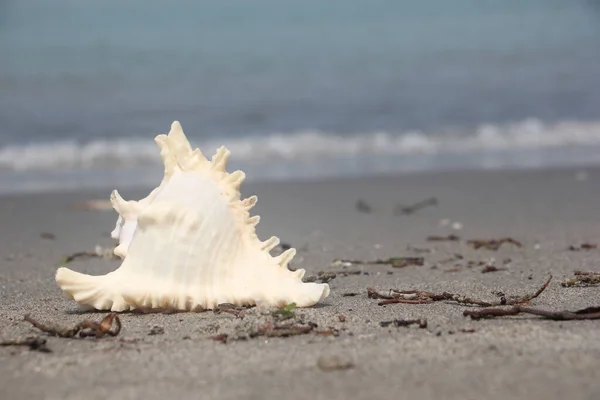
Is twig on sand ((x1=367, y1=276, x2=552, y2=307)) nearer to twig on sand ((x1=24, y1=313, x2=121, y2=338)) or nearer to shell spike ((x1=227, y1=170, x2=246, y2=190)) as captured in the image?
shell spike ((x1=227, y1=170, x2=246, y2=190))

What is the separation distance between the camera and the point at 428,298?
3057 millimetres

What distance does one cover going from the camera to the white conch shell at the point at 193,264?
2777 millimetres

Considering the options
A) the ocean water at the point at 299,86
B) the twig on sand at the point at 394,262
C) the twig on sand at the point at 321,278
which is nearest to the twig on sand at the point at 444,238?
the twig on sand at the point at 394,262

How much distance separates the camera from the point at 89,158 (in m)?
9.89

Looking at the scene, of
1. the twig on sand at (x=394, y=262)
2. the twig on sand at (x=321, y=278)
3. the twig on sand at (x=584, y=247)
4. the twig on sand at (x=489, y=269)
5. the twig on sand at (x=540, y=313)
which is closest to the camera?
the twig on sand at (x=540, y=313)

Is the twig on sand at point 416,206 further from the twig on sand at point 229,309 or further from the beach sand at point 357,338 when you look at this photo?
the twig on sand at point 229,309

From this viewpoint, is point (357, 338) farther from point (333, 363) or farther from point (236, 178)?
point (236, 178)

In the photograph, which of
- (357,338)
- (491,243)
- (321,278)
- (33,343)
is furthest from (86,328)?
(491,243)

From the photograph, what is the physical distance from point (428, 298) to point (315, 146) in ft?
24.2

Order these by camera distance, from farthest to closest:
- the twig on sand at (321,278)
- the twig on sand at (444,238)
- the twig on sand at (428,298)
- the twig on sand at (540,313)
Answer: the twig on sand at (444,238)
the twig on sand at (321,278)
the twig on sand at (428,298)
the twig on sand at (540,313)

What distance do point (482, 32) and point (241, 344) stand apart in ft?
56.6

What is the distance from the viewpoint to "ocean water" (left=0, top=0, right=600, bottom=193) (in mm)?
9867

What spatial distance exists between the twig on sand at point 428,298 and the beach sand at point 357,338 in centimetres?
4

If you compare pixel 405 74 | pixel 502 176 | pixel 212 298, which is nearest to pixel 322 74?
pixel 405 74
